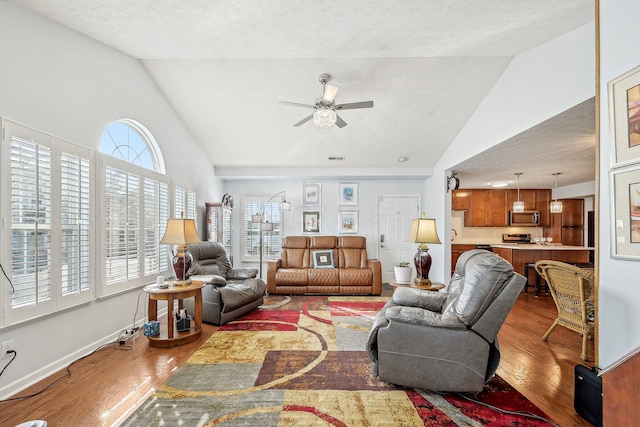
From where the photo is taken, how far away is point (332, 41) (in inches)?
110

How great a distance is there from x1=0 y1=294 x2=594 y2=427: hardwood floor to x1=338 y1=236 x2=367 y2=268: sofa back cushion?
269 cm

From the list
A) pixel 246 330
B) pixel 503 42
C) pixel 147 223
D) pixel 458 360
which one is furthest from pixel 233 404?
pixel 503 42

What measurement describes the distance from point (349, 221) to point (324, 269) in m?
1.46

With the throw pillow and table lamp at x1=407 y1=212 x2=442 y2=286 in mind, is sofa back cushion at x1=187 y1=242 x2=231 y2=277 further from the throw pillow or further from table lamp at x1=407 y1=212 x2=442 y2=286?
table lamp at x1=407 y1=212 x2=442 y2=286

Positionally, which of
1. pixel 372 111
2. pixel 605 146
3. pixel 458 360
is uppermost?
pixel 372 111

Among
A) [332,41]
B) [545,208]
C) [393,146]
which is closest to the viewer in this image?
[332,41]

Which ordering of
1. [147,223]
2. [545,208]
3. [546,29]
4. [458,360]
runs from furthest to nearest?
[545,208] < [147,223] < [546,29] < [458,360]

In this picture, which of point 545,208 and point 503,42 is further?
point 545,208

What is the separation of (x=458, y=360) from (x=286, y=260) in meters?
3.98

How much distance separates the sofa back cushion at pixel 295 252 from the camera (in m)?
5.66

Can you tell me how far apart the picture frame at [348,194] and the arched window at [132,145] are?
3.53m

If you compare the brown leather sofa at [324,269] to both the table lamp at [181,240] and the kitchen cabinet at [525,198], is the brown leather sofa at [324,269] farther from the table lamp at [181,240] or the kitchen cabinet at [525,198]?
the kitchen cabinet at [525,198]

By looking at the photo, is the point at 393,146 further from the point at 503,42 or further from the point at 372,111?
the point at 503,42

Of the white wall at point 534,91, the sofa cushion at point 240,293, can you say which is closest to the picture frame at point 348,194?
the white wall at point 534,91
